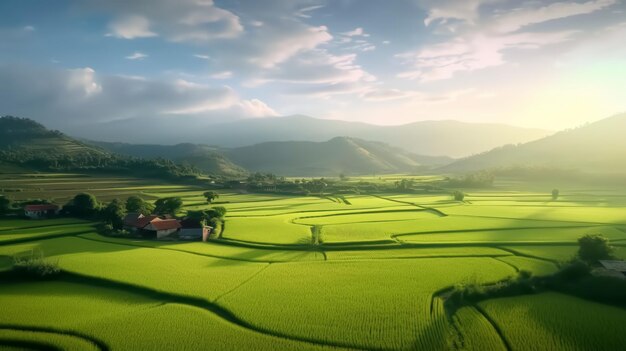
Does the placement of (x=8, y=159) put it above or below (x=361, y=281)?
above

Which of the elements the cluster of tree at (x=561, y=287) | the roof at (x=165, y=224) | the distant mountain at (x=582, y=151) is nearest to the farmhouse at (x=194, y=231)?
the roof at (x=165, y=224)

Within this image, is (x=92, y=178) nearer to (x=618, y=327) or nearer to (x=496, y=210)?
(x=496, y=210)

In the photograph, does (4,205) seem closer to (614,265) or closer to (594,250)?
(594,250)

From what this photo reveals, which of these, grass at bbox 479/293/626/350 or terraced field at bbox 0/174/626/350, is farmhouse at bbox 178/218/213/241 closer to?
terraced field at bbox 0/174/626/350

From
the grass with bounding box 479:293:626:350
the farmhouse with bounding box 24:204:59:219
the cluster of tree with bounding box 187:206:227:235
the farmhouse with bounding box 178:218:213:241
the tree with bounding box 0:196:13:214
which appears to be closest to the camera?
A: the grass with bounding box 479:293:626:350

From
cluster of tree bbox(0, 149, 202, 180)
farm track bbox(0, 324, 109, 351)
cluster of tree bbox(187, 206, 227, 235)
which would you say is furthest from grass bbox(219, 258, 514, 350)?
cluster of tree bbox(0, 149, 202, 180)

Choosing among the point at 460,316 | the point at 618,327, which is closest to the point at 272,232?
the point at 460,316
